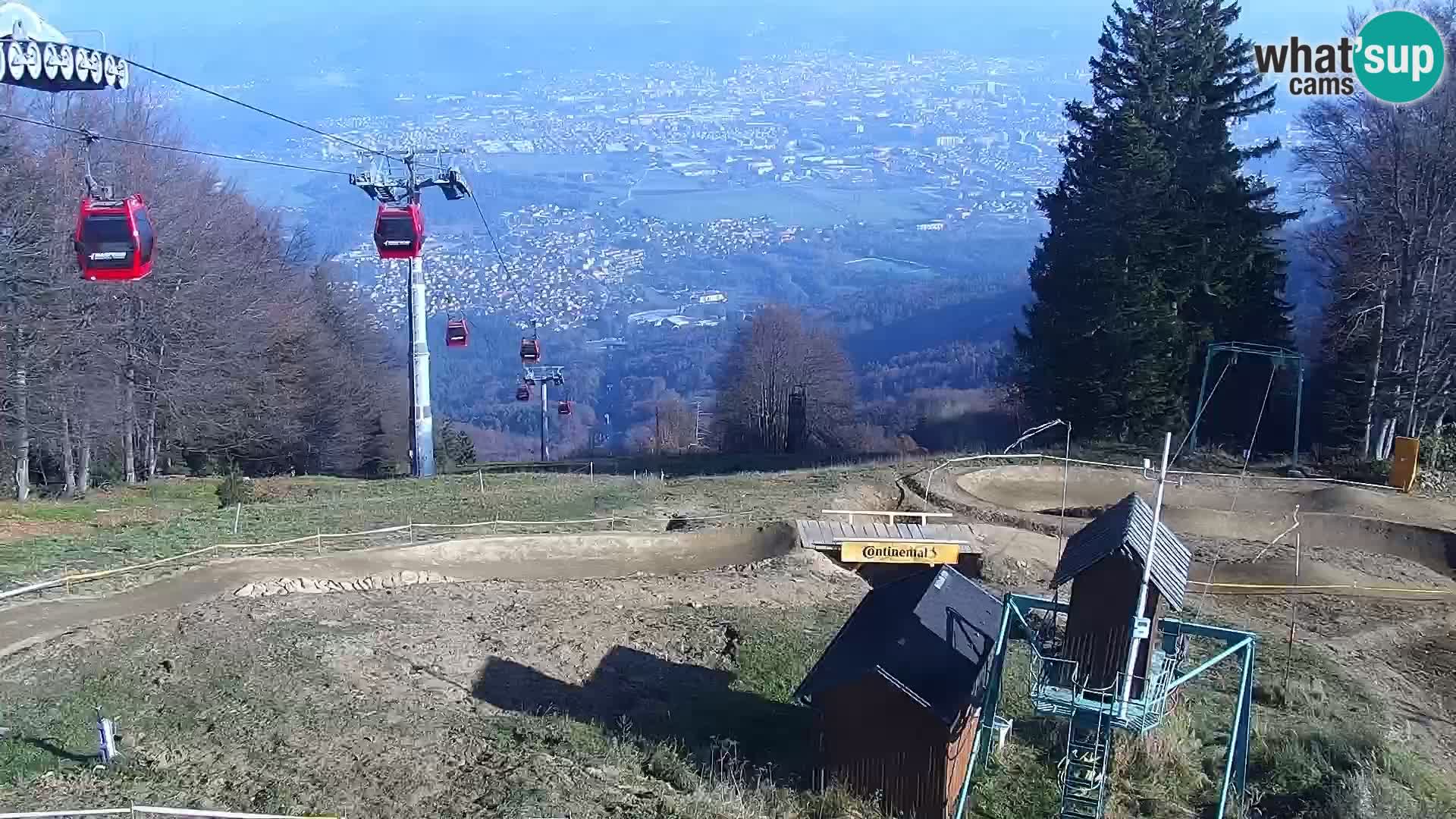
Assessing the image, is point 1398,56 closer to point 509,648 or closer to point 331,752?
point 509,648

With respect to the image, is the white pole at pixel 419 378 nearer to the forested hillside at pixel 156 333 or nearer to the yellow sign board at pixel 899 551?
the forested hillside at pixel 156 333

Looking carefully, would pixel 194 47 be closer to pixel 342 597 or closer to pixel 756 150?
pixel 756 150

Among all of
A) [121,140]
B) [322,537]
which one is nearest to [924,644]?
[322,537]

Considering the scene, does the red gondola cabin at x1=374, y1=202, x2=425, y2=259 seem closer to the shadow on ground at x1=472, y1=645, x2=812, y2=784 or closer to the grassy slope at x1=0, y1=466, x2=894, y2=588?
the grassy slope at x1=0, y1=466, x2=894, y2=588

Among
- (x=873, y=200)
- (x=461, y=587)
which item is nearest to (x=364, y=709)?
(x=461, y=587)

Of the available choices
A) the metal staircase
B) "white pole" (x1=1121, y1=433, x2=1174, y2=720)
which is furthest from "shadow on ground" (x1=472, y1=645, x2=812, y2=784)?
"white pole" (x1=1121, y1=433, x2=1174, y2=720)

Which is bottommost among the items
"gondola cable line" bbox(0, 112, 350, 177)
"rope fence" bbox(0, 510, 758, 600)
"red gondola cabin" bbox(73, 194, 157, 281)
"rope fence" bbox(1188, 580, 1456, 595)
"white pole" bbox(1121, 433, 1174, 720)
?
"rope fence" bbox(1188, 580, 1456, 595)

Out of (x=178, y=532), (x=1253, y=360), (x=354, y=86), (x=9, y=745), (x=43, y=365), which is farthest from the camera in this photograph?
(x=354, y=86)
